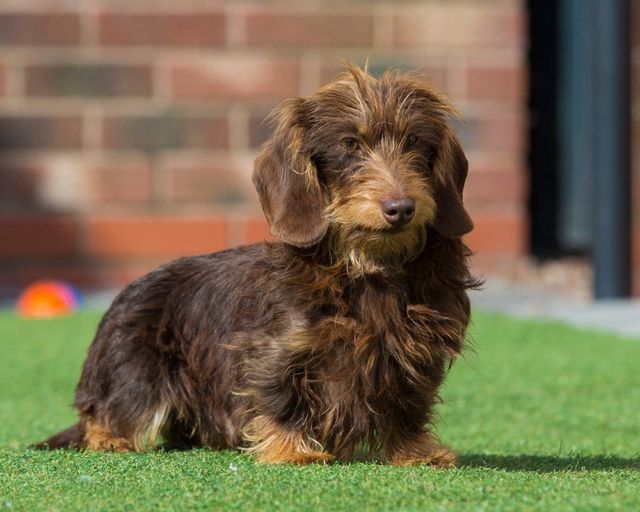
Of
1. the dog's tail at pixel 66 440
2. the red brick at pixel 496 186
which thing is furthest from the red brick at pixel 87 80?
the dog's tail at pixel 66 440

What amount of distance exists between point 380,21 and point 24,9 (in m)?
2.79

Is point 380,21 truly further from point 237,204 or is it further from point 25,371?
point 25,371

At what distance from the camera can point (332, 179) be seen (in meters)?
4.67

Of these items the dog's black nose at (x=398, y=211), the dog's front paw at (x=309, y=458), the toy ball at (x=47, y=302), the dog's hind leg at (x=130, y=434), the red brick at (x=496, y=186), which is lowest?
the toy ball at (x=47, y=302)

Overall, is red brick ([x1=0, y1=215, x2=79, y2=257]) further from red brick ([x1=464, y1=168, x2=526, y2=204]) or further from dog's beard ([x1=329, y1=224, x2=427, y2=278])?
dog's beard ([x1=329, y1=224, x2=427, y2=278])

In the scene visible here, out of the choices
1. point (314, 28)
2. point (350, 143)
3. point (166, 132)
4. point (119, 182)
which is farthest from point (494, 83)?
point (350, 143)

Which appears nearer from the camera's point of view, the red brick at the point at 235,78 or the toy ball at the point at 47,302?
the toy ball at the point at 47,302

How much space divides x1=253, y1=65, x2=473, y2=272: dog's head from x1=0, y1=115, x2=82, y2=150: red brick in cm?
659

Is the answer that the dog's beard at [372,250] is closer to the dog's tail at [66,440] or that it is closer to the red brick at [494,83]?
the dog's tail at [66,440]

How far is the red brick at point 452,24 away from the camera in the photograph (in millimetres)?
11125

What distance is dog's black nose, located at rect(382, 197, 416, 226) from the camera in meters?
4.39

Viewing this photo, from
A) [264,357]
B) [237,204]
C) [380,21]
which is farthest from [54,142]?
[264,357]

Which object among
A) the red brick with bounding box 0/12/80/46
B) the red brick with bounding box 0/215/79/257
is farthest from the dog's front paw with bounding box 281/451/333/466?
the red brick with bounding box 0/12/80/46

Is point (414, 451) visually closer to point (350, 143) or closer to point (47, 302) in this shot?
point (350, 143)
